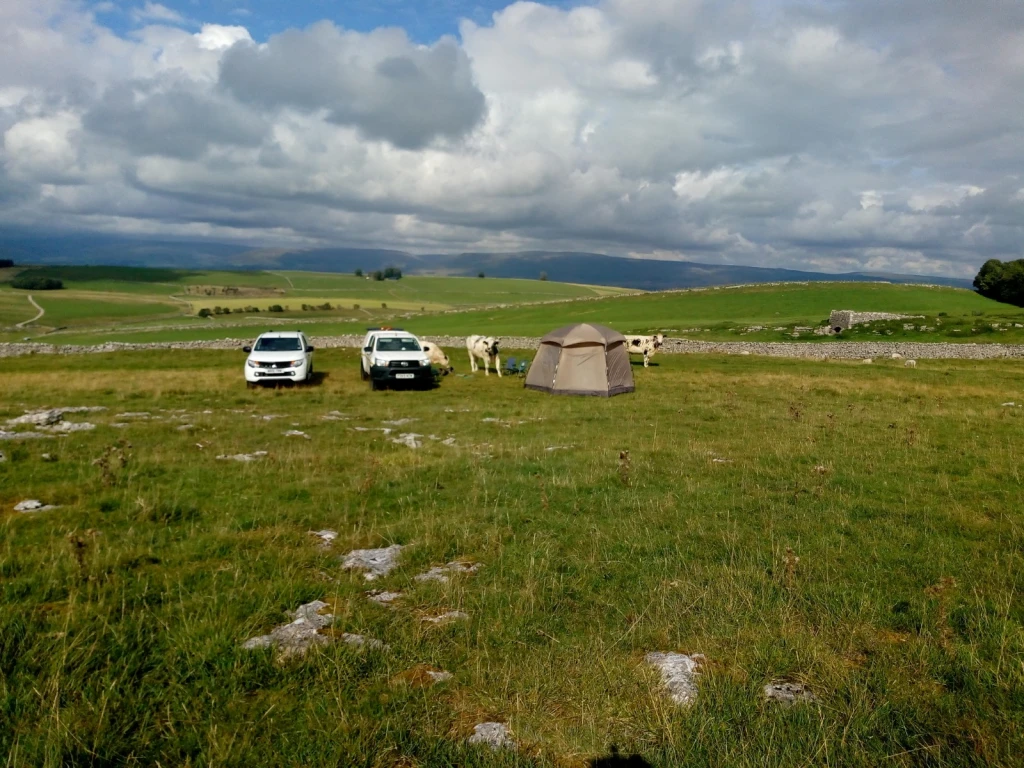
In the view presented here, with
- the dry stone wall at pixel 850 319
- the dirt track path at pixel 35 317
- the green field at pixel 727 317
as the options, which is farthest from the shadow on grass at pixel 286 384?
the dirt track path at pixel 35 317

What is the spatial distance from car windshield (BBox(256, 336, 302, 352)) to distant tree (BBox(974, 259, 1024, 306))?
297 feet

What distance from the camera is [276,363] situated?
22594 millimetres

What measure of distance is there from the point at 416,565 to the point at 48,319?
102121mm

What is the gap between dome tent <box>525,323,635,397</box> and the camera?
848 inches

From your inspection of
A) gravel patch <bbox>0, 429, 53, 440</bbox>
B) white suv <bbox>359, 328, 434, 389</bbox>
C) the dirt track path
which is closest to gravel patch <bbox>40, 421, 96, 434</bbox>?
gravel patch <bbox>0, 429, 53, 440</bbox>

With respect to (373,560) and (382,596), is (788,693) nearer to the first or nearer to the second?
(382,596)

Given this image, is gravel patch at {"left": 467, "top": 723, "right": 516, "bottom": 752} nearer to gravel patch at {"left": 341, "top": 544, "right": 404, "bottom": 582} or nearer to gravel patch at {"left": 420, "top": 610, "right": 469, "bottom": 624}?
gravel patch at {"left": 420, "top": 610, "right": 469, "bottom": 624}

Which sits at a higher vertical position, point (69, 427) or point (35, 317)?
point (35, 317)

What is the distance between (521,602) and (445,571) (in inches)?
41.0

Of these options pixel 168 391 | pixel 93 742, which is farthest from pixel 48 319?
pixel 93 742

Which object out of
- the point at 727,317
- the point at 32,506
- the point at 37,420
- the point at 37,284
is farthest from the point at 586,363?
the point at 37,284

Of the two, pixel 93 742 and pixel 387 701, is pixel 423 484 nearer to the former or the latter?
pixel 387 701

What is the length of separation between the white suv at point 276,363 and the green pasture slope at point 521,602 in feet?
35.7

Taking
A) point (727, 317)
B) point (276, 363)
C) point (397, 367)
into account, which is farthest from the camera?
point (727, 317)
